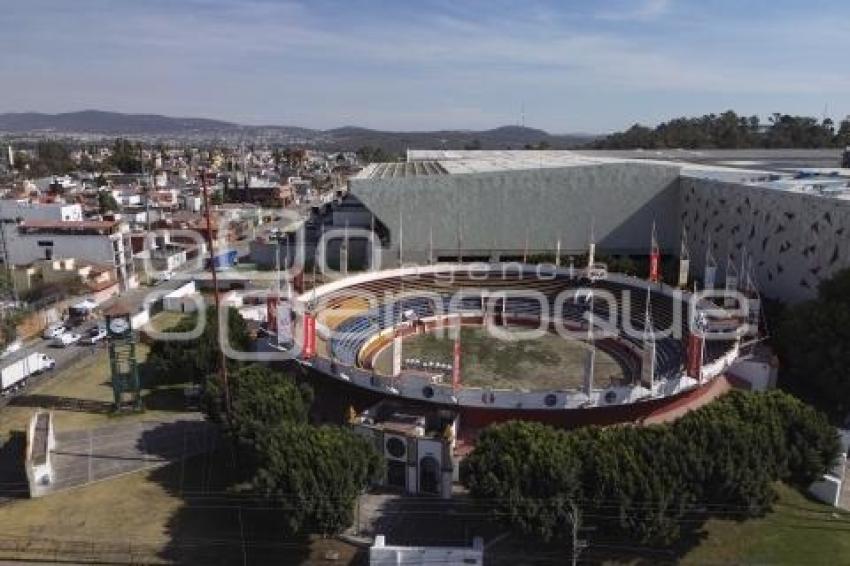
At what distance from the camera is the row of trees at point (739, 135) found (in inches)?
5595

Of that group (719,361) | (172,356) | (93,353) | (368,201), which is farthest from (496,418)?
(368,201)

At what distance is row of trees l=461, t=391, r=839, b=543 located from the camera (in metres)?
23.4

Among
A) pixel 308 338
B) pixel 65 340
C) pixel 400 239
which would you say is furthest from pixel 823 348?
pixel 65 340

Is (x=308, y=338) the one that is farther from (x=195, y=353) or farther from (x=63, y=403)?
(x=63, y=403)

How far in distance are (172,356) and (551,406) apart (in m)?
21.7

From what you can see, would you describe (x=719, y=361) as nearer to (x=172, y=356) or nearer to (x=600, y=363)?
(x=600, y=363)

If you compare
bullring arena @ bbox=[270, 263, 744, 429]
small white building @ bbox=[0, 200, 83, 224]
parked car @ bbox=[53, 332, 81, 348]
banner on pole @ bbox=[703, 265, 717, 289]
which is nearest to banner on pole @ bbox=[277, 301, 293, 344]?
bullring arena @ bbox=[270, 263, 744, 429]

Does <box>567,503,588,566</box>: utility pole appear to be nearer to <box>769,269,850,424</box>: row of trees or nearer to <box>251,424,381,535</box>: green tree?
<box>251,424,381,535</box>: green tree

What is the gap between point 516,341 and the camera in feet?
160

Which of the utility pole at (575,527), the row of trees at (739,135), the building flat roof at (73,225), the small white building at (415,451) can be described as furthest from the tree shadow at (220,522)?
the row of trees at (739,135)

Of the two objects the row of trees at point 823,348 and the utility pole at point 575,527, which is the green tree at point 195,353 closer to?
the utility pole at point 575,527

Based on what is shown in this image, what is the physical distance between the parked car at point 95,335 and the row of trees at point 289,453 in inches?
726

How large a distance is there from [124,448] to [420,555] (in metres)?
17.1

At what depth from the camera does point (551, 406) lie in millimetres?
31641
